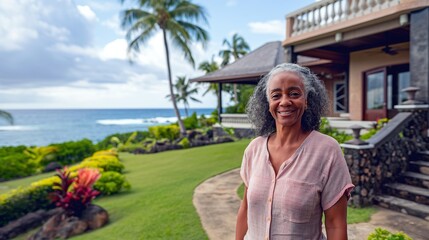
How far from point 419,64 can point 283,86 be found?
20.9ft

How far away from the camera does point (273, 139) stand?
1.92 m

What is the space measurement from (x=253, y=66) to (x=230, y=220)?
1301cm

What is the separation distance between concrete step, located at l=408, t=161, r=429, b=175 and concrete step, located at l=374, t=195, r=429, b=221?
946mm

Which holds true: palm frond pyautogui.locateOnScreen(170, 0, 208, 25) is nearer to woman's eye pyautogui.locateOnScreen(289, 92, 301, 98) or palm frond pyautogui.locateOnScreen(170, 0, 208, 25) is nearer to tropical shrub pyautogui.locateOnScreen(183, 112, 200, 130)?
tropical shrub pyautogui.locateOnScreen(183, 112, 200, 130)

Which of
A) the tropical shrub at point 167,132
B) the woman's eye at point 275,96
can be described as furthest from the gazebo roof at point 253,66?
the woman's eye at point 275,96

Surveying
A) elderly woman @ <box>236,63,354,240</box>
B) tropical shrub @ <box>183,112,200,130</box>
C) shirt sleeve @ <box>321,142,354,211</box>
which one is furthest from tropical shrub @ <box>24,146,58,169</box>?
shirt sleeve @ <box>321,142,354,211</box>

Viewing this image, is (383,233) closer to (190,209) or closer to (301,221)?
(301,221)

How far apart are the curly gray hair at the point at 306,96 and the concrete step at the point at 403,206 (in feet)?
12.8

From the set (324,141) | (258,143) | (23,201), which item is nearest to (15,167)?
(23,201)

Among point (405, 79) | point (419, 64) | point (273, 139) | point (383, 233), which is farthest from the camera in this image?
point (405, 79)

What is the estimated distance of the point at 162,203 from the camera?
20.2 feet

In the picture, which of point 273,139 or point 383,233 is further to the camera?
point 383,233

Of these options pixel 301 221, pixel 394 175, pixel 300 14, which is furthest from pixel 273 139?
pixel 300 14

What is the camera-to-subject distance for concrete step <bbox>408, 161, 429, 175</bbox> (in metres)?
5.63
